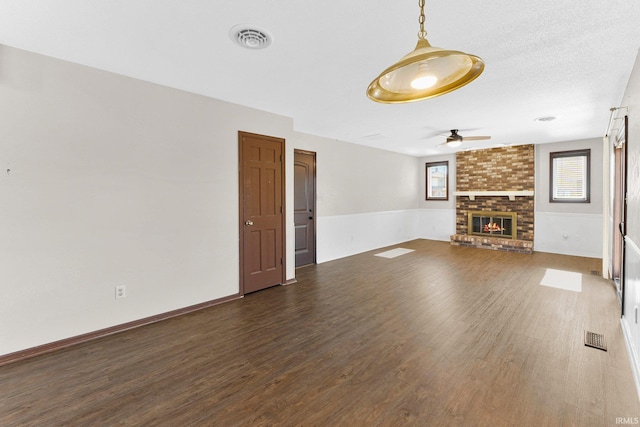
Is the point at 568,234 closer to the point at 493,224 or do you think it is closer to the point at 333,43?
the point at 493,224

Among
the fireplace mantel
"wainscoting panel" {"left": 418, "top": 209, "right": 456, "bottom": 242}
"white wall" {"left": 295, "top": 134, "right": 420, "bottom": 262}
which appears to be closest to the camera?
"white wall" {"left": 295, "top": 134, "right": 420, "bottom": 262}

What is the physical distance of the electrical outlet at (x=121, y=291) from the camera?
2935 mm

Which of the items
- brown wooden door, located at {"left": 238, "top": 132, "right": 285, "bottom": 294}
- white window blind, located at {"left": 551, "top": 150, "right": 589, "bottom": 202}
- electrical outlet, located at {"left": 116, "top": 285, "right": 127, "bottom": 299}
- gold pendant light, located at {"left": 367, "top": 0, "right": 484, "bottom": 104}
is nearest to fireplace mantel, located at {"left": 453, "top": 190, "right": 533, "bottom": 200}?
white window blind, located at {"left": 551, "top": 150, "right": 589, "bottom": 202}

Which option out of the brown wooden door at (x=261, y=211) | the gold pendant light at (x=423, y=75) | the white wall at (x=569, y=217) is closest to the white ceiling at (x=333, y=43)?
the brown wooden door at (x=261, y=211)

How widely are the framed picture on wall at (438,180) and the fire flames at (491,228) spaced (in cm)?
126

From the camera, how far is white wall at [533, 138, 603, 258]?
6.06 m

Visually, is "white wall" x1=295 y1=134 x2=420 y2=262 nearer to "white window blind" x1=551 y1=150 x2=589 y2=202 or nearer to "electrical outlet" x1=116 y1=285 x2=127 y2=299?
"white window blind" x1=551 y1=150 x2=589 y2=202

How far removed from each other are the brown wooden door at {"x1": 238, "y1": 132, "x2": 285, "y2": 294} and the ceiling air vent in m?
1.63

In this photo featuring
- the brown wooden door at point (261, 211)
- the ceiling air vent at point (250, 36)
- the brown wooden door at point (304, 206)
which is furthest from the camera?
the brown wooden door at point (304, 206)

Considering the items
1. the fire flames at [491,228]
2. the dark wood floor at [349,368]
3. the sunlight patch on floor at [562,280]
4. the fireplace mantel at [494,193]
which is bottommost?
the dark wood floor at [349,368]

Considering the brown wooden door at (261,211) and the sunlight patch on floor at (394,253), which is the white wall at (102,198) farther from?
the sunlight patch on floor at (394,253)

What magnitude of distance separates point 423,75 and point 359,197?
Result: 215 inches

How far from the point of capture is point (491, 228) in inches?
293

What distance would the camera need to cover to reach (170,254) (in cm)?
327
